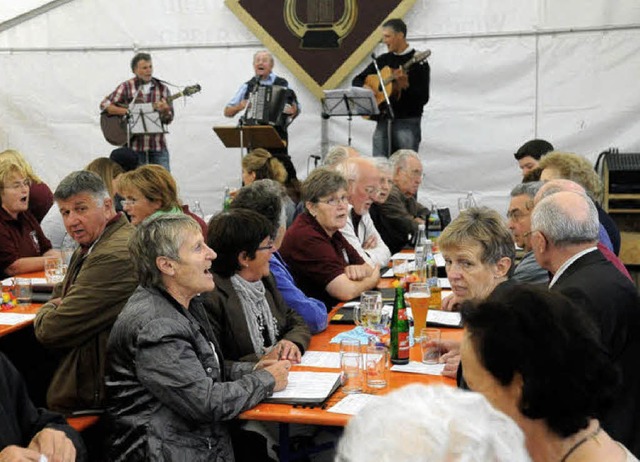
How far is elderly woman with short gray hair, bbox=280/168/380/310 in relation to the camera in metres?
4.43

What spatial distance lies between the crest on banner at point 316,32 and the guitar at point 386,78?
91 cm

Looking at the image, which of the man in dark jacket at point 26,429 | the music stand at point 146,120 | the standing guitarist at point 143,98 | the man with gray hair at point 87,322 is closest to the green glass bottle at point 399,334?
the man with gray hair at point 87,322

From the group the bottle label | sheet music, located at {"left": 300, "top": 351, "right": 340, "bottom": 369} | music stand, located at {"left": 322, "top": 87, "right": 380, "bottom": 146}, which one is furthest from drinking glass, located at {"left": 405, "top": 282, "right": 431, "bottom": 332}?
music stand, located at {"left": 322, "top": 87, "right": 380, "bottom": 146}

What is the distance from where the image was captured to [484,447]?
106 cm

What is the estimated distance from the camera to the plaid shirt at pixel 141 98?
32.8ft

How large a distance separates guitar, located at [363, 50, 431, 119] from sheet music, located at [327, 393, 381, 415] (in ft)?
22.3

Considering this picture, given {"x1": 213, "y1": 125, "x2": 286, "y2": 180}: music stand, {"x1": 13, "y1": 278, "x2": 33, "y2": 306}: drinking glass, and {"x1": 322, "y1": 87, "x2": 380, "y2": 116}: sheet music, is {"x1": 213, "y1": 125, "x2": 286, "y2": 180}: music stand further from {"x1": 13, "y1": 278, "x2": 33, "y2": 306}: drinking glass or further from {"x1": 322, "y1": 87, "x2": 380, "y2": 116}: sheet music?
{"x1": 13, "y1": 278, "x2": 33, "y2": 306}: drinking glass

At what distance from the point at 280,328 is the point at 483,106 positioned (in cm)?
718

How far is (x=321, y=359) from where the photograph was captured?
11.0 ft

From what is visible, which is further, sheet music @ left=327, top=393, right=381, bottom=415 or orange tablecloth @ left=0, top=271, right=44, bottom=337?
orange tablecloth @ left=0, top=271, right=44, bottom=337

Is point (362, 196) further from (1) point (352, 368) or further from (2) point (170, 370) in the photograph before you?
(2) point (170, 370)

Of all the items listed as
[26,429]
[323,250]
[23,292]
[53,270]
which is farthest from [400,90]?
[26,429]

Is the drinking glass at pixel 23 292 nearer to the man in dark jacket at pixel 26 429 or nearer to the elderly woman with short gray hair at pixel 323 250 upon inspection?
the elderly woman with short gray hair at pixel 323 250

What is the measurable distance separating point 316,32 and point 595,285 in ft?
27.3
